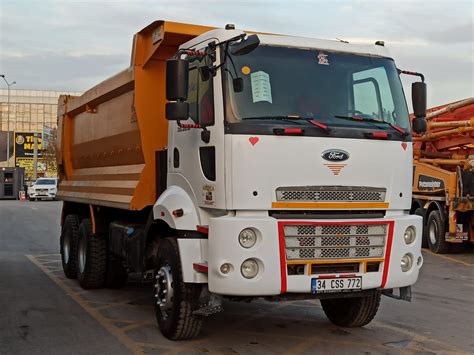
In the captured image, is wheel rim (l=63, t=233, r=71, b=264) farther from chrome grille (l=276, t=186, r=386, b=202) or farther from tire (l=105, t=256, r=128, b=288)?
chrome grille (l=276, t=186, r=386, b=202)

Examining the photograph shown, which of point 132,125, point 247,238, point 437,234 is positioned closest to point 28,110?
point 437,234

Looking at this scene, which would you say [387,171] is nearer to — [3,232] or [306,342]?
[306,342]

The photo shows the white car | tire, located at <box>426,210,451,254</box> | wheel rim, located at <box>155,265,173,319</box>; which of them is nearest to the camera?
wheel rim, located at <box>155,265,173,319</box>

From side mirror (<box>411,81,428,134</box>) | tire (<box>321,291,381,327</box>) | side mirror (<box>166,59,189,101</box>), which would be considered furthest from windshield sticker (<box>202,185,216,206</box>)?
side mirror (<box>411,81,428,134</box>)

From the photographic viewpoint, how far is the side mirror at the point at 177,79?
585 centimetres

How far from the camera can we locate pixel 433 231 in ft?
49.5

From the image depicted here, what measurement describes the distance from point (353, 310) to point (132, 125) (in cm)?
329

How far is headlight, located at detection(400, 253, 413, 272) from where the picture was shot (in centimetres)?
629

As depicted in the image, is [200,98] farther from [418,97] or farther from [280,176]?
[418,97]

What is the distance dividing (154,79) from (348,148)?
2.65 meters

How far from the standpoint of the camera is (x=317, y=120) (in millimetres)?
6035

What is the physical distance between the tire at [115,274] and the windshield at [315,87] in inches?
181

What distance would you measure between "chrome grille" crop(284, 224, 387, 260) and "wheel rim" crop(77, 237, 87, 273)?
15.9 feet

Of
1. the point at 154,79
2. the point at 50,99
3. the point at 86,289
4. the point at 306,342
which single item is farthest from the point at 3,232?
the point at 50,99
